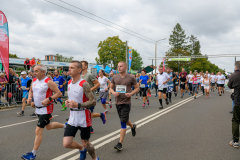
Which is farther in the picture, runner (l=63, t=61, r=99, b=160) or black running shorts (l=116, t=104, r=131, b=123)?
black running shorts (l=116, t=104, r=131, b=123)

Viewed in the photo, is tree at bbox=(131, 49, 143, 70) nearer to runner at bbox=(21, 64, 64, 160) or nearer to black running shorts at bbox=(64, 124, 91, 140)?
runner at bbox=(21, 64, 64, 160)

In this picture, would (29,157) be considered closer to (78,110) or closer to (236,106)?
(78,110)

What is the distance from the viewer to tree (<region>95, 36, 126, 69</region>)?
5641 cm

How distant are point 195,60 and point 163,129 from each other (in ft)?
234

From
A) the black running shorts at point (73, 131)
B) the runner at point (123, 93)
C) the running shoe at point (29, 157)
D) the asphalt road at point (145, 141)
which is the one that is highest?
the runner at point (123, 93)

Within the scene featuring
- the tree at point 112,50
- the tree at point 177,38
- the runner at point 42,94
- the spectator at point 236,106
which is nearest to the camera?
the runner at point 42,94

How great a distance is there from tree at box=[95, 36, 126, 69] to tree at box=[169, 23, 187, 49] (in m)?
19.2

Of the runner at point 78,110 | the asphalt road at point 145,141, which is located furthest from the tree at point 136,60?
the runner at point 78,110

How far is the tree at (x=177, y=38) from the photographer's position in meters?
68.6

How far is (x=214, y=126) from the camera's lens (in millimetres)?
6727

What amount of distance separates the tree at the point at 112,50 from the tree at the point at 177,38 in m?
19.2

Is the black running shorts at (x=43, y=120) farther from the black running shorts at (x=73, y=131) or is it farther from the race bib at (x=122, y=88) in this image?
the race bib at (x=122, y=88)

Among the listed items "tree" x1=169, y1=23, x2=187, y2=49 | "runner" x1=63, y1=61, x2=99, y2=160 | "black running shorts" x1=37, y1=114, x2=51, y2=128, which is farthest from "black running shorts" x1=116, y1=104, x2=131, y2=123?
"tree" x1=169, y1=23, x2=187, y2=49

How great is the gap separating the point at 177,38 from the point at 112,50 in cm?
2393
